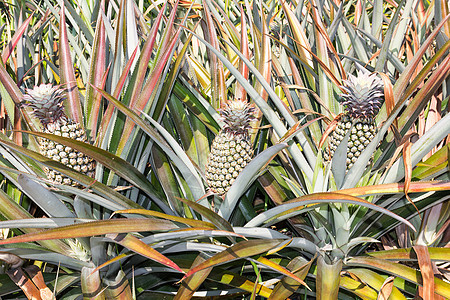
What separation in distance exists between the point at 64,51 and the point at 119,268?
0.64 m

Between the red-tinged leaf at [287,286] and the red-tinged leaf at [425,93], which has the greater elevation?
the red-tinged leaf at [425,93]

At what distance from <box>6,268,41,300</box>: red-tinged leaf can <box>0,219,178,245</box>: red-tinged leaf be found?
0.90ft

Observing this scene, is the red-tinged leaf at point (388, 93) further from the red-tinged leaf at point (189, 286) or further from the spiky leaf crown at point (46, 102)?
the spiky leaf crown at point (46, 102)

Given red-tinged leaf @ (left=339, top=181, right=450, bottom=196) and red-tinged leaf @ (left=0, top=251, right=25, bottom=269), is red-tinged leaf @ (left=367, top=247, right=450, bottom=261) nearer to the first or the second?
red-tinged leaf @ (left=339, top=181, right=450, bottom=196)

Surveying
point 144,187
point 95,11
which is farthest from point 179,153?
point 95,11

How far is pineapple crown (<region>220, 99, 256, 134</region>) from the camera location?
85 cm

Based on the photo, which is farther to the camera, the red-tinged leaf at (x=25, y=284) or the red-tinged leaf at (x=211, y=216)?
the red-tinged leaf at (x=25, y=284)

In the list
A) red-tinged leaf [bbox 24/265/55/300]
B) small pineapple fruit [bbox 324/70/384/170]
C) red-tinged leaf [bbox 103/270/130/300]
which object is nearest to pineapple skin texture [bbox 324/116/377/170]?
small pineapple fruit [bbox 324/70/384/170]

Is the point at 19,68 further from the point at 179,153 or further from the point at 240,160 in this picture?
the point at 240,160

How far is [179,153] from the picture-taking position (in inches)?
36.4

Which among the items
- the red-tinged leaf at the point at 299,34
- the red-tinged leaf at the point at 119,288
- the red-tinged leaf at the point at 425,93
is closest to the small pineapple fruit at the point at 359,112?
the red-tinged leaf at the point at 425,93

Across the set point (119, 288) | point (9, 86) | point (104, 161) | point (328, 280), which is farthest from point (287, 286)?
point (9, 86)

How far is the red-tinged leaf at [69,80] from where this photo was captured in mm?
1063

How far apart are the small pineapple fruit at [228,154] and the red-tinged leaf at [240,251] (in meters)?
0.18
